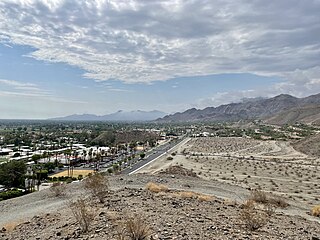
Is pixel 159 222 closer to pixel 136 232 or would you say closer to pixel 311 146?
pixel 136 232

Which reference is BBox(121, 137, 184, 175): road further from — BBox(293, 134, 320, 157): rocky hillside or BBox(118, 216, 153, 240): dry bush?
BBox(118, 216, 153, 240): dry bush

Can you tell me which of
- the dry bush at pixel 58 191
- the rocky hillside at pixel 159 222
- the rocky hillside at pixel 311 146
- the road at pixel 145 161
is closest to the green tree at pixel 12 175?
the road at pixel 145 161

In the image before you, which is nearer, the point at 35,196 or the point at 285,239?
the point at 285,239

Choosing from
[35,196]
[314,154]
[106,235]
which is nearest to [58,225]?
[106,235]

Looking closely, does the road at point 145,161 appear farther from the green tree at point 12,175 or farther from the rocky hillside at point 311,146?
the rocky hillside at point 311,146

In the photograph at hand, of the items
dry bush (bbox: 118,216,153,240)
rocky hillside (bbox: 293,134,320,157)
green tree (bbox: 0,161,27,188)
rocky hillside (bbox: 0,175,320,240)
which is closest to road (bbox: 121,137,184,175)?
green tree (bbox: 0,161,27,188)

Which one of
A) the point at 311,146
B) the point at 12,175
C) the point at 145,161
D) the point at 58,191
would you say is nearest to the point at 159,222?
the point at 58,191

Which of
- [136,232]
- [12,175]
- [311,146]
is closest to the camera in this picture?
[136,232]

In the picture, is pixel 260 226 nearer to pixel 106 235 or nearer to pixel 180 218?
pixel 180 218
